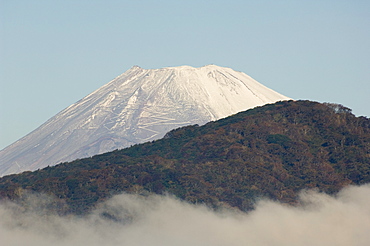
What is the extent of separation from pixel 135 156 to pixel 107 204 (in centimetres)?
4219

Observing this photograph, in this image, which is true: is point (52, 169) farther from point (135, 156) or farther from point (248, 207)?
point (248, 207)

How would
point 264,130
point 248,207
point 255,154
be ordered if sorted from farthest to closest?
point 264,130 → point 255,154 → point 248,207

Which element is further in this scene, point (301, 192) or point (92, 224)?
point (301, 192)

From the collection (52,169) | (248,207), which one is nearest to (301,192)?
(248,207)

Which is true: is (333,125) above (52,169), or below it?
below

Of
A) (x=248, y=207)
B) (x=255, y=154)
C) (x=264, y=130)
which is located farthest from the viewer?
(x=264, y=130)

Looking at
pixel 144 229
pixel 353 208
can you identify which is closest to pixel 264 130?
pixel 353 208

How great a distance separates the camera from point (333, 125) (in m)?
192

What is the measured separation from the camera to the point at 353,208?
150 metres

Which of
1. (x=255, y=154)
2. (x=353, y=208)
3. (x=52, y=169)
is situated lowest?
(x=353, y=208)

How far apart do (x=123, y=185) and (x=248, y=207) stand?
25.2 metres

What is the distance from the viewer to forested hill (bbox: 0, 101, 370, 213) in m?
162

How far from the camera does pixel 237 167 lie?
17262 centimetres

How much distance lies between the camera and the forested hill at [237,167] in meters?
162
